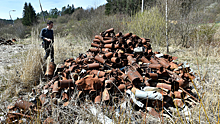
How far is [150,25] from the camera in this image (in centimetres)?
641

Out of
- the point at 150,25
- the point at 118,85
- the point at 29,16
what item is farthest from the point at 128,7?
the point at 29,16

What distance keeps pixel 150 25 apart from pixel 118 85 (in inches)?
201

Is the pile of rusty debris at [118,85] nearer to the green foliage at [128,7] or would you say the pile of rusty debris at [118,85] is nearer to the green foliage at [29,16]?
→ the green foliage at [128,7]

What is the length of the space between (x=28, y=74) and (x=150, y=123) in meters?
3.12

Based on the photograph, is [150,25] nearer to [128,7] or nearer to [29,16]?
[128,7]

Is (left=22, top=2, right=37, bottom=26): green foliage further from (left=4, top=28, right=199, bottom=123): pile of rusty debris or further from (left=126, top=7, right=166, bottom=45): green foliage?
(left=4, top=28, right=199, bottom=123): pile of rusty debris

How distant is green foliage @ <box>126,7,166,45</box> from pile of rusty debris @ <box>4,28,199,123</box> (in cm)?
364

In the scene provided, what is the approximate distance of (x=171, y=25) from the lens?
7.05 m

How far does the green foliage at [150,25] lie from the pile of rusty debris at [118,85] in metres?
3.64

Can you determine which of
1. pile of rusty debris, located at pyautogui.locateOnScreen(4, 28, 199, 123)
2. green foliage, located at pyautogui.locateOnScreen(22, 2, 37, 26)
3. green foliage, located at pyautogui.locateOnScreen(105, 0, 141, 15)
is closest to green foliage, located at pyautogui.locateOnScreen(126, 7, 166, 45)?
green foliage, located at pyautogui.locateOnScreen(105, 0, 141, 15)

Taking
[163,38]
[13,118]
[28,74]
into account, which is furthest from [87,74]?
[163,38]

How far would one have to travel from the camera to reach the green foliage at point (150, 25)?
6395 millimetres

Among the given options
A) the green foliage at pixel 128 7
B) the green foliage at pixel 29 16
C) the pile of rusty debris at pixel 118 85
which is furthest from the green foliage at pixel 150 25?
the green foliage at pixel 29 16

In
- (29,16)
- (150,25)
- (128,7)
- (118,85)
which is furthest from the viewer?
(29,16)
